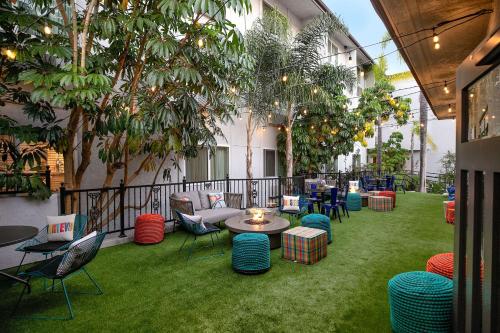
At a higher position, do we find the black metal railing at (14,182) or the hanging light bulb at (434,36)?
the hanging light bulb at (434,36)

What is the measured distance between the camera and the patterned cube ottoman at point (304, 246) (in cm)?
459

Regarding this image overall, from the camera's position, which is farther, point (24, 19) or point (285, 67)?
point (285, 67)

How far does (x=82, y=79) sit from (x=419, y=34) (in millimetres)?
5140

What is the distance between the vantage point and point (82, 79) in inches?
147

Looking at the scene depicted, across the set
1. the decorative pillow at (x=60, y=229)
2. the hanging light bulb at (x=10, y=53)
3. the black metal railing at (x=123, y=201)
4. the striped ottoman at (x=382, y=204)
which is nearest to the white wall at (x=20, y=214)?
the black metal railing at (x=123, y=201)

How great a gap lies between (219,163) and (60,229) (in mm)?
6056

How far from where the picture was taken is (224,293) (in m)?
3.67

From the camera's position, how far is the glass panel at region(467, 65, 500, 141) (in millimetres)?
1630

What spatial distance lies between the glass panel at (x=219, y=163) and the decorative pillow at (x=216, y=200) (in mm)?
2337

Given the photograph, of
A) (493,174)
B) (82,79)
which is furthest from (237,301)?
(82,79)

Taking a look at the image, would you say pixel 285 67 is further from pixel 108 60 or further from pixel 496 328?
pixel 496 328

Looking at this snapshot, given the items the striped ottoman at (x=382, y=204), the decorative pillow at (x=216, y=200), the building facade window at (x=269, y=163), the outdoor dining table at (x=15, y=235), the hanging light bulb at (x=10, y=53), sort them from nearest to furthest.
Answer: the outdoor dining table at (x=15, y=235)
the hanging light bulb at (x=10, y=53)
the decorative pillow at (x=216, y=200)
the striped ottoman at (x=382, y=204)
the building facade window at (x=269, y=163)

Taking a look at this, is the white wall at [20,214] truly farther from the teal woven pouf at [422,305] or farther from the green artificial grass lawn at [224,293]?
the teal woven pouf at [422,305]

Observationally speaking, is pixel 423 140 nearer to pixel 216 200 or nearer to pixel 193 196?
pixel 216 200
